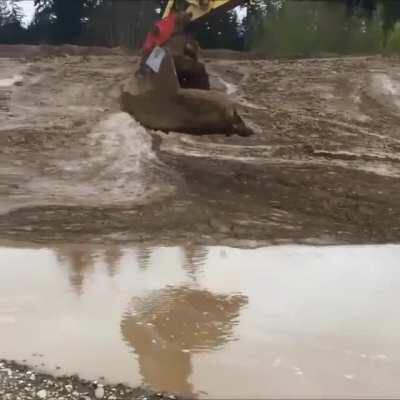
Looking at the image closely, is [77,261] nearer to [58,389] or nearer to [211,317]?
[211,317]

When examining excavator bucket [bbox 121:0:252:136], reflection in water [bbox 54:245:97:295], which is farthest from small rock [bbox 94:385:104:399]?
excavator bucket [bbox 121:0:252:136]

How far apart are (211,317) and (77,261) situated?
1.92 m

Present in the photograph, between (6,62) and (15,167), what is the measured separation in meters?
9.56

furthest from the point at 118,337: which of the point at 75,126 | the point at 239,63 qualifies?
the point at 239,63

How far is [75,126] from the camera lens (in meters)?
13.5

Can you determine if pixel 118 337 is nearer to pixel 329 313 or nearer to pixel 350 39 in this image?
pixel 329 313

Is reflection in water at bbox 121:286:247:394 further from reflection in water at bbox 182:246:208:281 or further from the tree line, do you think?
the tree line

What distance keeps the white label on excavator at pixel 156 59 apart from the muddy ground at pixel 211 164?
1.25 meters

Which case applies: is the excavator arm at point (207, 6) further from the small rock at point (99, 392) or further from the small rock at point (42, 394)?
the small rock at point (42, 394)

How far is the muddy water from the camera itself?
195 inches

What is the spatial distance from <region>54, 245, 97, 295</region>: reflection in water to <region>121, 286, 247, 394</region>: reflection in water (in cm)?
71

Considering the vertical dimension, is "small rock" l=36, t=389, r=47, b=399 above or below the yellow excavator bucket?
below

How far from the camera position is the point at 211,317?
5.99 meters

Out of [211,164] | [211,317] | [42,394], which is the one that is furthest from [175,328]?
[211,164]
